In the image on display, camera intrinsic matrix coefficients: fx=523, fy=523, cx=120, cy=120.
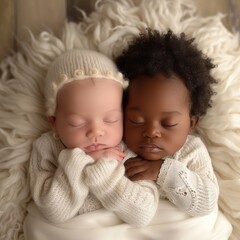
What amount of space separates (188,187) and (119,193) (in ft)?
0.51

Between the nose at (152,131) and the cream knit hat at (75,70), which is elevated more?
the cream knit hat at (75,70)

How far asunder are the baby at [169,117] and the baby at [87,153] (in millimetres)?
36

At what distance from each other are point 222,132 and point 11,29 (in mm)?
616

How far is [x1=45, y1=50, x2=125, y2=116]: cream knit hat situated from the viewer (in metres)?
1.16

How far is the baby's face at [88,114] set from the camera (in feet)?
3.76

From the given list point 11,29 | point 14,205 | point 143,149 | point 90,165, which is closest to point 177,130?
point 143,149

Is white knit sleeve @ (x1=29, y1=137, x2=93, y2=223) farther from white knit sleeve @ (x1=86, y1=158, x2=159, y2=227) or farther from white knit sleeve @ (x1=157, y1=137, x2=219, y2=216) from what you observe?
white knit sleeve @ (x1=157, y1=137, x2=219, y2=216)

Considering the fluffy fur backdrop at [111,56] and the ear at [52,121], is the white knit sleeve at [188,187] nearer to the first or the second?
the fluffy fur backdrop at [111,56]

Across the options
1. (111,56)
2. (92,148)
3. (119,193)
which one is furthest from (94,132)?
(111,56)

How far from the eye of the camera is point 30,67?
1.31 m

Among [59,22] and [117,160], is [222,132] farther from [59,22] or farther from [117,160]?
[59,22]

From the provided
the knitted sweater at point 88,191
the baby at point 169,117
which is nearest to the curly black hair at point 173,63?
the baby at point 169,117

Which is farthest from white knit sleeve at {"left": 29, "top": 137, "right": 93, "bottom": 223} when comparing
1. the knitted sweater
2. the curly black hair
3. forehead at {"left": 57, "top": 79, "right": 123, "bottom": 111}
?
the curly black hair

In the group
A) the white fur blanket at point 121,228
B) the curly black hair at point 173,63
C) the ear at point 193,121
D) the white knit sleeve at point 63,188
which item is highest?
the curly black hair at point 173,63
